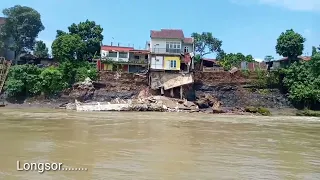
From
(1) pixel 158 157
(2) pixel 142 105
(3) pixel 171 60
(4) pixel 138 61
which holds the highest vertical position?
(3) pixel 171 60

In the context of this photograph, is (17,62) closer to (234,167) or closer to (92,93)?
(92,93)

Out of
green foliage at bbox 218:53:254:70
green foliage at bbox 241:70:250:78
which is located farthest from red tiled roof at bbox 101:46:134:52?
green foliage at bbox 241:70:250:78

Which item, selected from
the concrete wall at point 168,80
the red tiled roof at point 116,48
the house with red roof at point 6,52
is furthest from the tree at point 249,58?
the house with red roof at point 6,52

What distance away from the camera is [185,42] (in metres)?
58.5

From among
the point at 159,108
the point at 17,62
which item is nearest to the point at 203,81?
the point at 159,108

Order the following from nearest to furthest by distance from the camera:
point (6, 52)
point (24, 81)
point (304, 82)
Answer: point (24, 81), point (304, 82), point (6, 52)

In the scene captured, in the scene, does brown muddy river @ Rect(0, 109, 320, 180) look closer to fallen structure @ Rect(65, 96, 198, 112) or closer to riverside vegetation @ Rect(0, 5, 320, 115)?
fallen structure @ Rect(65, 96, 198, 112)

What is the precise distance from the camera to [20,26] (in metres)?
57.2

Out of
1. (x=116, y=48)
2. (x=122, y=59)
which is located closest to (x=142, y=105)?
(x=122, y=59)

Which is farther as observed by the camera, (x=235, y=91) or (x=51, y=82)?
(x=235, y=91)

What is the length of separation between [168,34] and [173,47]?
2235mm

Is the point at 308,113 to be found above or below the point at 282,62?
below

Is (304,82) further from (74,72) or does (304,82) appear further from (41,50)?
(41,50)

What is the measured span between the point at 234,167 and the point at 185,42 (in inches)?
1899
